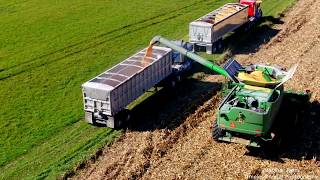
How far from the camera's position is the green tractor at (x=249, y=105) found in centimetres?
2098

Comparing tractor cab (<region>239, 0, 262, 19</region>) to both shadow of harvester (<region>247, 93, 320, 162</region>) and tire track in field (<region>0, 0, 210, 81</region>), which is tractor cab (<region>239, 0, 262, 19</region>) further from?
shadow of harvester (<region>247, 93, 320, 162</region>)

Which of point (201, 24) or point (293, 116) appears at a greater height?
point (201, 24)

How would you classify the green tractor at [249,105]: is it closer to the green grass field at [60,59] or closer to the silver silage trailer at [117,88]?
the silver silage trailer at [117,88]

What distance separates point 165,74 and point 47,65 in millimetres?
10299

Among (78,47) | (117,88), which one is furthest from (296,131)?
(78,47)

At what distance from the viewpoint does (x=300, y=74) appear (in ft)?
102

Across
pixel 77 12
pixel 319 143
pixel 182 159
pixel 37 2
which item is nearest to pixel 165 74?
pixel 182 159

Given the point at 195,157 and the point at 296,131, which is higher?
the point at 296,131

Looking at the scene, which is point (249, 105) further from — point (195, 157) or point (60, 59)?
point (60, 59)

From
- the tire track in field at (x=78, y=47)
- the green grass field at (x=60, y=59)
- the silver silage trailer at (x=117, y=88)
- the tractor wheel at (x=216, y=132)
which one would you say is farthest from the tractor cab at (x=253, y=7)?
the tractor wheel at (x=216, y=132)

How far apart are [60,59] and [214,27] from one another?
1174 centimetres

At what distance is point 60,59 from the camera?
36406 millimetres

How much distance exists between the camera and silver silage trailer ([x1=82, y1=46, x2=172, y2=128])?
24959mm

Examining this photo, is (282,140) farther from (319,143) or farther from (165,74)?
(165,74)
